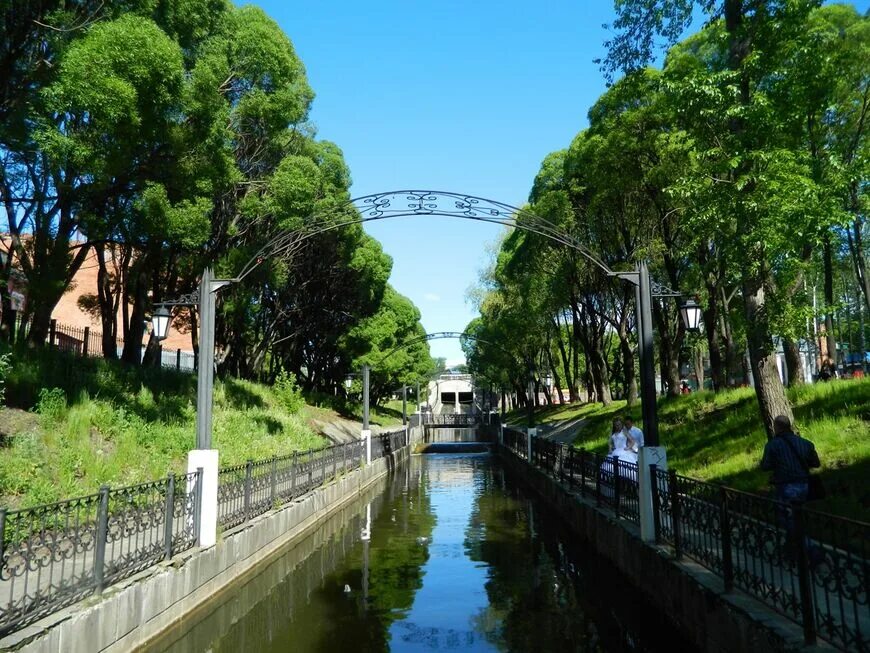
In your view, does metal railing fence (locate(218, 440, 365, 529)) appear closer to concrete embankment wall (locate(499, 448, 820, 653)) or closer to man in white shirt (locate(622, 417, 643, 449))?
concrete embankment wall (locate(499, 448, 820, 653))

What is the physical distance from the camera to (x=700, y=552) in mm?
7641

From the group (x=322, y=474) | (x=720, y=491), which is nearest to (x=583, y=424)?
(x=322, y=474)

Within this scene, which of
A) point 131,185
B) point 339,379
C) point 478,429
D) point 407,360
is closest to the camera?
point 131,185

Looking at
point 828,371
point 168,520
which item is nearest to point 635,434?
point 168,520

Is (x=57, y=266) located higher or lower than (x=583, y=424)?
higher

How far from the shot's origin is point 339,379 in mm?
50219

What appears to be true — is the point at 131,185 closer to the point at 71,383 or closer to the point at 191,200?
the point at 191,200

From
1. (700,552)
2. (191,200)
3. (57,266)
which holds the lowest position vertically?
(700,552)

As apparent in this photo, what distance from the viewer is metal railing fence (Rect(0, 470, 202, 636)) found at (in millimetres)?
5613

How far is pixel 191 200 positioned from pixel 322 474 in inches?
302

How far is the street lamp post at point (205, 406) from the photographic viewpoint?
916 centimetres

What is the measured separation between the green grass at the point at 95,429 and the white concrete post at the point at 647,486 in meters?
8.81

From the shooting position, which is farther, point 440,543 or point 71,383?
point 71,383

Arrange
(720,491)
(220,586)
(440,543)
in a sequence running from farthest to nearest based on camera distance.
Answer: (440,543) < (220,586) < (720,491)
